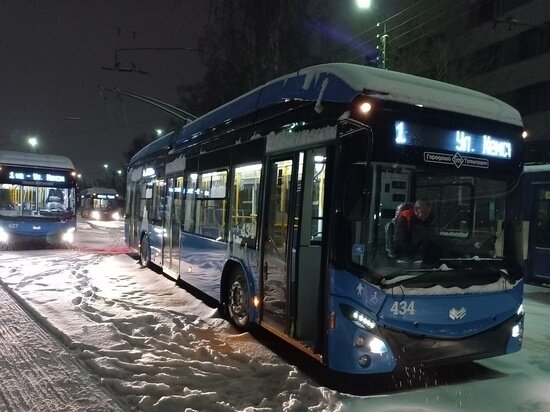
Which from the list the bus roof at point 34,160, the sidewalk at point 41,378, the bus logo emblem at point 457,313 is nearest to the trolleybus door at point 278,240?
the bus logo emblem at point 457,313

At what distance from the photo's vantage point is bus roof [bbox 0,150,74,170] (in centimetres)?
1817

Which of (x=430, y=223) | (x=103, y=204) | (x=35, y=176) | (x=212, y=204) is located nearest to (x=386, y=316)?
(x=430, y=223)

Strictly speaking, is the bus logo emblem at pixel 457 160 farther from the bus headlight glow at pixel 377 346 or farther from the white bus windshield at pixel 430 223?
the bus headlight glow at pixel 377 346

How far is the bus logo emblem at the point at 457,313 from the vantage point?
17.2 feet

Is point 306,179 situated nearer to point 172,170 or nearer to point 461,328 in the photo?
point 461,328

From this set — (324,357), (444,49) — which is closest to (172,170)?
(324,357)

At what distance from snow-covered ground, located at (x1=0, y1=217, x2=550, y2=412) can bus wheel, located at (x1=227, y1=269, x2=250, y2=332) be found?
5.8 inches

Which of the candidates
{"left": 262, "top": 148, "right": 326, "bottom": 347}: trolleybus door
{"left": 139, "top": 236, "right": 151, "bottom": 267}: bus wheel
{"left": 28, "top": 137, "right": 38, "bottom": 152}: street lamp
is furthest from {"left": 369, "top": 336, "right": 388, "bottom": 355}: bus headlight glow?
{"left": 28, "top": 137, "right": 38, "bottom": 152}: street lamp

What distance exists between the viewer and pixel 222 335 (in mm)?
7195

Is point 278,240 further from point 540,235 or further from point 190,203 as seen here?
point 540,235

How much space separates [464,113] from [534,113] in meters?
32.2

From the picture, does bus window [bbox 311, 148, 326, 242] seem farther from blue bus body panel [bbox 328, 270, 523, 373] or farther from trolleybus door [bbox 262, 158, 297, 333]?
blue bus body panel [bbox 328, 270, 523, 373]

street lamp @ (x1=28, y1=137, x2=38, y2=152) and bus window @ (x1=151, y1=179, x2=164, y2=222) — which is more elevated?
street lamp @ (x1=28, y1=137, x2=38, y2=152)

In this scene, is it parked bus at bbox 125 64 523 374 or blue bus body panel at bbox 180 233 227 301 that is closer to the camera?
parked bus at bbox 125 64 523 374
